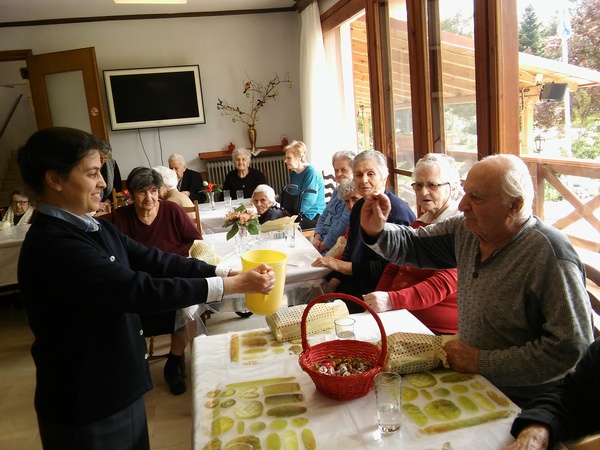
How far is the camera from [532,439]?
38.3 inches

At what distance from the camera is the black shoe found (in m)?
2.65

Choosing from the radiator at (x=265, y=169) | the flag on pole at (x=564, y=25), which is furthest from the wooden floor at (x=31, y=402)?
the radiator at (x=265, y=169)

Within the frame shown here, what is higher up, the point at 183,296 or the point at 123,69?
the point at 123,69

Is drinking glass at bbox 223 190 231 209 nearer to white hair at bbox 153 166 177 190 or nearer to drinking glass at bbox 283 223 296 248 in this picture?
white hair at bbox 153 166 177 190

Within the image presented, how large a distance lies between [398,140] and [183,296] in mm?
3174

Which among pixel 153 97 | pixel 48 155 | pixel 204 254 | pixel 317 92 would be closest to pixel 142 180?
pixel 204 254

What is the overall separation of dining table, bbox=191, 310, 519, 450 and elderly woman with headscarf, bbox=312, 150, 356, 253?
5.61 ft

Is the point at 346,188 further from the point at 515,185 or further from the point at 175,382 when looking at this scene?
the point at 515,185

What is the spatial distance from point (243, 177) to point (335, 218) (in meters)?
2.25

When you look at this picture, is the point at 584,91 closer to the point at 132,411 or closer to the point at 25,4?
the point at 132,411

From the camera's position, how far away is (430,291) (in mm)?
1888

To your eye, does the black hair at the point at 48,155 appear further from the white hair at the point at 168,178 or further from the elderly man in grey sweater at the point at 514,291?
the white hair at the point at 168,178

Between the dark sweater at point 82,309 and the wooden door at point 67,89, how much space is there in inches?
194

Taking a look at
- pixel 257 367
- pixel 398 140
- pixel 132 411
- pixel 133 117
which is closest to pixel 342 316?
pixel 257 367
